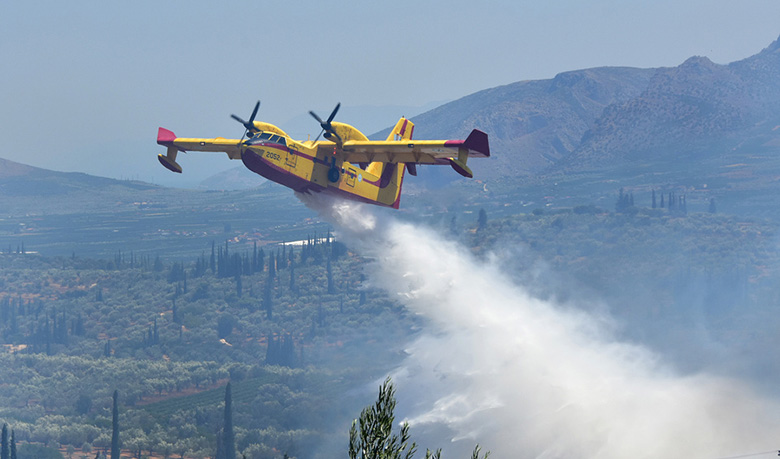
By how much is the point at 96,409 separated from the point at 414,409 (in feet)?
214

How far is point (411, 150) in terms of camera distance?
6262 cm

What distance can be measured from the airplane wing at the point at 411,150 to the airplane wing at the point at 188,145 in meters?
6.26

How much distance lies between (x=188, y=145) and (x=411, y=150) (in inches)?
627

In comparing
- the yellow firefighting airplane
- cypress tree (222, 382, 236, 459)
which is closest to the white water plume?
cypress tree (222, 382, 236, 459)

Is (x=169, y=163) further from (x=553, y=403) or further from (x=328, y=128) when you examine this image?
(x=553, y=403)

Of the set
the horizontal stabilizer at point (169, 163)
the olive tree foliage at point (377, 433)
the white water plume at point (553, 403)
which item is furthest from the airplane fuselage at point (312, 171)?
the white water plume at point (553, 403)

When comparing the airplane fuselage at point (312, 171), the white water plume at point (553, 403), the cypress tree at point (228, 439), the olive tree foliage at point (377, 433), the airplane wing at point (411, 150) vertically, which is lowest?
the cypress tree at point (228, 439)

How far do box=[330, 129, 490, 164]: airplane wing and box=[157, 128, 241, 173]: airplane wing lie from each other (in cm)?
626

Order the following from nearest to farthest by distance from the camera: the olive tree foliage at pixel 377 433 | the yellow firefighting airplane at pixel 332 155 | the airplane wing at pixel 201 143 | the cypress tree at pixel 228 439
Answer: the olive tree foliage at pixel 377 433 < the yellow firefighting airplane at pixel 332 155 < the airplane wing at pixel 201 143 < the cypress tree at pixel 228 439

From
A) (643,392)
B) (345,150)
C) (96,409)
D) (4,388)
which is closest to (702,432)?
(643,392)

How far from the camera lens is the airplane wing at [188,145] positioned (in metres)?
64.3

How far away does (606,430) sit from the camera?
12612 cm

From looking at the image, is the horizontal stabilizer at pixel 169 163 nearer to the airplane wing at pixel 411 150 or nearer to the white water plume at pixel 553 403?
the airplane wing at pixel 411 150

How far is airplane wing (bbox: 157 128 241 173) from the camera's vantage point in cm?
6431
